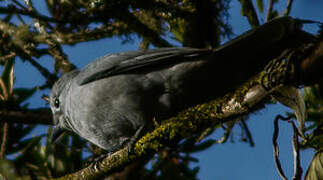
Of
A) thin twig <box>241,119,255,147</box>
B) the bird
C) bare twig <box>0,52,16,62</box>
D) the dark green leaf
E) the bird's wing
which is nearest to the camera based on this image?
the dark green leaf

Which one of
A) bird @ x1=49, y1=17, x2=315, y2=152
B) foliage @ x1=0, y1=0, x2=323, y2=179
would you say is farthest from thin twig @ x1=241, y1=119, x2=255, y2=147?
bird @ x1=49, y1=17, x2=315, y2=152

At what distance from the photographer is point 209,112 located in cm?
154

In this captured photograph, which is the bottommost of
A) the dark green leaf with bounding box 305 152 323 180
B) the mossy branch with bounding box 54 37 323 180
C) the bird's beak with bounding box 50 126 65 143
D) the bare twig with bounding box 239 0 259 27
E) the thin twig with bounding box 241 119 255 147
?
the thin twig with bounding box 241 119 255 147

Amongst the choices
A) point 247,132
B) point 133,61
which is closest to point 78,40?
point 133,61

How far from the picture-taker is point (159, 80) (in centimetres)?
201

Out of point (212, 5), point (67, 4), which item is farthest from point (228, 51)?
point (67, 4)

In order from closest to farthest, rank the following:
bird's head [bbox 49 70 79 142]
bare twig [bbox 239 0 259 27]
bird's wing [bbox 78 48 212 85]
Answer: bird's wing [bbox 78 48 212 85] → bird's head [bbox 49 70 79 142] → bare twig [bbox 239 0 259 27]

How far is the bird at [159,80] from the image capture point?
5.74 ft

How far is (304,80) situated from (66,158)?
2.77 metres

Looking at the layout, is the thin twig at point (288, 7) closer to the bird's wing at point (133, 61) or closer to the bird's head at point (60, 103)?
the bird's wing at point (133, 61)

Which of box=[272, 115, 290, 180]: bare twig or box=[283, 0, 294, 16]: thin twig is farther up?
box=[283, 0, 294, 16]: thin twig

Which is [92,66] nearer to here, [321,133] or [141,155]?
[141,155]

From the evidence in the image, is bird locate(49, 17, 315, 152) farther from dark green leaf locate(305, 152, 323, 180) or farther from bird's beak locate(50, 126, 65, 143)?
dark green leaf locate(305, 152, 323, 180)

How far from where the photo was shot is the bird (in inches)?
68.9
